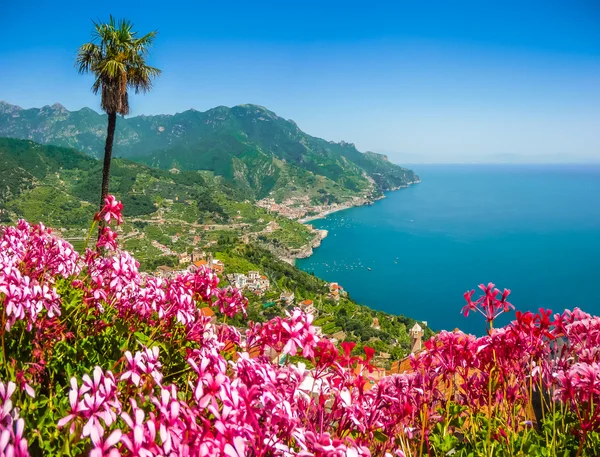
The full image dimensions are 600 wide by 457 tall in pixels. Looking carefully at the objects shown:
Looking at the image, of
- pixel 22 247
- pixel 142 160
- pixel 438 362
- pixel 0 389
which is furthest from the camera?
pixel 142 160

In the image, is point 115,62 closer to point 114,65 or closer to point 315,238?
point 114,65

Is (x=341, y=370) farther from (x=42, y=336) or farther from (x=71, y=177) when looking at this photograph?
(x=71, y=177)

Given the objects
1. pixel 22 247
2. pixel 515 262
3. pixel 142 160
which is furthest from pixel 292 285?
pixel 142 160

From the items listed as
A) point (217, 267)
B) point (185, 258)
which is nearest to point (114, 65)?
point (217, 267)

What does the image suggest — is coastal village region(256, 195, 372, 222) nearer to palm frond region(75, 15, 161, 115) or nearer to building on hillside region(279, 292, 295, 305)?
building on hillside region(279, 292, 295, 305)

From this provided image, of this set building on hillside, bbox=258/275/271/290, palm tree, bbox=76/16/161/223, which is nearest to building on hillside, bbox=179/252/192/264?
building on hillside, bbox=258/275/271/290
